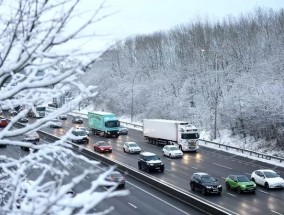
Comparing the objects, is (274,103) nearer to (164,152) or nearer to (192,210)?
(164,152)

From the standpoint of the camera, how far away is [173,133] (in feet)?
155

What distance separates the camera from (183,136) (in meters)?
45.7

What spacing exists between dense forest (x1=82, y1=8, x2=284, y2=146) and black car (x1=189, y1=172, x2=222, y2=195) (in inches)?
682

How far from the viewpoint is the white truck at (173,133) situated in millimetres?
45688

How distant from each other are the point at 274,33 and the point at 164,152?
1175 inches

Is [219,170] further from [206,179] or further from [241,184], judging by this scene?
[206,179]

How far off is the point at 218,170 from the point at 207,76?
108ft

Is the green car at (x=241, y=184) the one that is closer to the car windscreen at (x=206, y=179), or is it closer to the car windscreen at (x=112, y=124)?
the car windscreen at (x=206, y=179)

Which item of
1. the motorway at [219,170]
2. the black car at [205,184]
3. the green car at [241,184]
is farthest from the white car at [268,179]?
the black car at [205,184]

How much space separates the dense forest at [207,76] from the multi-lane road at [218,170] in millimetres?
6933

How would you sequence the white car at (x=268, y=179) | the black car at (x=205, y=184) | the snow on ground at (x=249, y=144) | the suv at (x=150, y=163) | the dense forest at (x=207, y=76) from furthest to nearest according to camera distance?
1. the dense forest at (x=207, y=76)
2. the snow on ground at (x=249, y=144)
3. the suv at (x=150, y=163)
4. the white car at (x=268, y=179)
5. the black car at (x=205, y=184)

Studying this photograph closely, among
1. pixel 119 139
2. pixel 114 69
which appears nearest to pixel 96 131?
pixel 119 139

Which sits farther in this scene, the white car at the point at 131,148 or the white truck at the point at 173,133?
the white truck at the point at 173,133

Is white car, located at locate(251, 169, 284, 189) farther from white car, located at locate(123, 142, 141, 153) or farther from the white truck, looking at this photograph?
white car, located at locate(123, 142, 141, 153)
